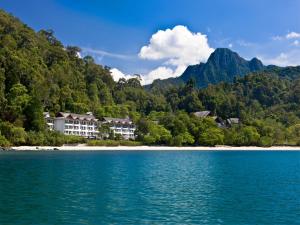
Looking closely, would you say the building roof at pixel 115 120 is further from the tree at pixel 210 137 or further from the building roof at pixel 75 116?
the tree at pixel 210 137

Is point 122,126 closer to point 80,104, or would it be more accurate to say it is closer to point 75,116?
point 80,104

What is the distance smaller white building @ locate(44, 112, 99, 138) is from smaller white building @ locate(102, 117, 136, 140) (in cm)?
527

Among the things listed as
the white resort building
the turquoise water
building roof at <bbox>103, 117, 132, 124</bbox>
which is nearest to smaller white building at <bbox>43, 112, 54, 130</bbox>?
the white resort building

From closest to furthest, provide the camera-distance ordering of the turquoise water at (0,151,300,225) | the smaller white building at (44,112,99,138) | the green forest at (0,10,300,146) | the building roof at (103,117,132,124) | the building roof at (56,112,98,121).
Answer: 1. the turquoise water at (0,151,300,225)
2. the green forest at (0,10,300,146)
3. the smaller white building at (44,112,99,138)
4. the building roof at (56,112,98,121)
5. the building roof at (103,117,132,124)

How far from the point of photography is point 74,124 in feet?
389

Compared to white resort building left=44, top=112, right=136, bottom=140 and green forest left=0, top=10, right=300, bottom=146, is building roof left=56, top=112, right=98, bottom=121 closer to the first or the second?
white resort building left=44, top=112, right=136, bottom=140

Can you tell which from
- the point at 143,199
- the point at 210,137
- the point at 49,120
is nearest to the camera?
the point at 143,199

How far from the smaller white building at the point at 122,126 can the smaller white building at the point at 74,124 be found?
5.27 meters

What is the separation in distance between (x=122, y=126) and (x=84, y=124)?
1494 cm

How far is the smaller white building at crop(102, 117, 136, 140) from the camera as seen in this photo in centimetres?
12809

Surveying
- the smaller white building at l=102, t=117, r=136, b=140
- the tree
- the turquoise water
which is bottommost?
the turquoise water

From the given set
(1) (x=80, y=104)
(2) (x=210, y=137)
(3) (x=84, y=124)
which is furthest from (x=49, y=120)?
(2) (x=210, y=137)

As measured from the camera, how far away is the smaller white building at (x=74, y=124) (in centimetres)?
11538

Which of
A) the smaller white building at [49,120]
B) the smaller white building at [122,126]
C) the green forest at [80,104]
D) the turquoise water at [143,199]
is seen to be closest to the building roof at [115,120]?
the smaller white building at [122,126]
